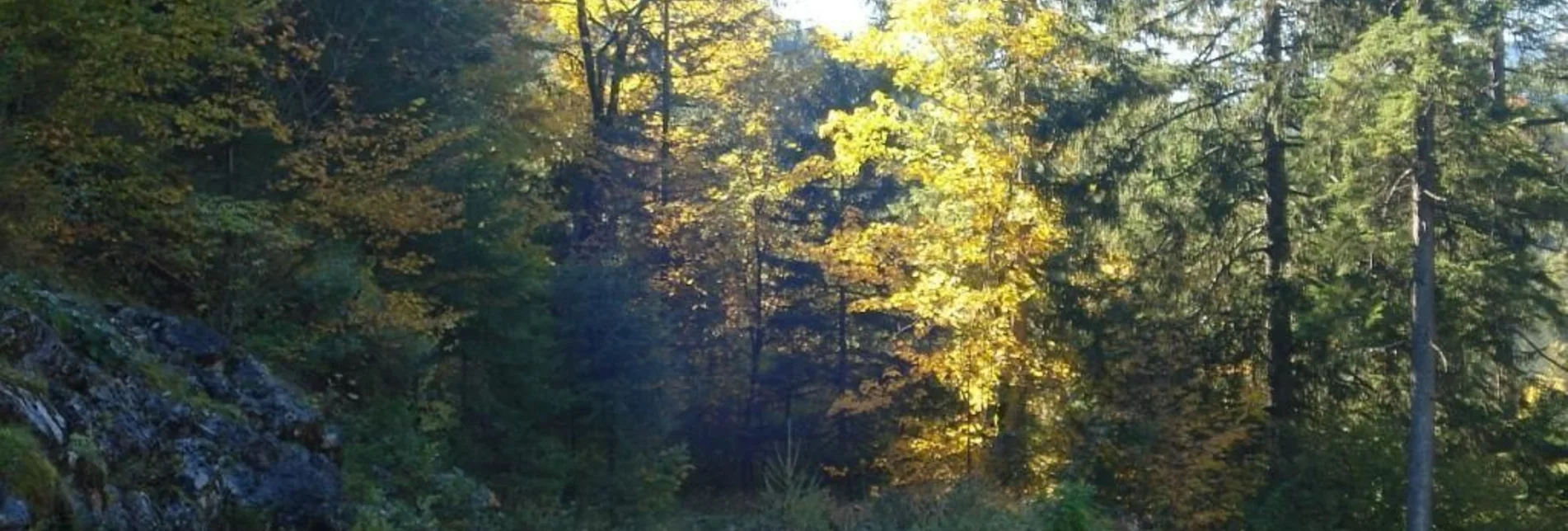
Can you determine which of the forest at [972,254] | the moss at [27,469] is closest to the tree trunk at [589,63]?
the forest at [972,254]

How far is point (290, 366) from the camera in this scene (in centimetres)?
1250

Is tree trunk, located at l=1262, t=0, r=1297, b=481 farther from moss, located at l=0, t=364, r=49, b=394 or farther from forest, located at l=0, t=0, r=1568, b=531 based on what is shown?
moss, located at l=0, t=364, r=49, b=394

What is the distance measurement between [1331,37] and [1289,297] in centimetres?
419

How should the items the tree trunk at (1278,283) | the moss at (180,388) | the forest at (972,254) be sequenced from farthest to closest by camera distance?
the tree trunk at (1278,283), the forest at (972,254), the moss at (180,388)

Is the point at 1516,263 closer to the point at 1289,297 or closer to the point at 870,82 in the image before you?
the point at 1289,297

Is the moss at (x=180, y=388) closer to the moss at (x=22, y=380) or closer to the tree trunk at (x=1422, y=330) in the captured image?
the moss at (x=22, y=380)

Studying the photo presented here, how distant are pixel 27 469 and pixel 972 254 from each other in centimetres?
1492

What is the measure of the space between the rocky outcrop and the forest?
6.08ft

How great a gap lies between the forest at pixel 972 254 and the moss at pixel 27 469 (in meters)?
5.00

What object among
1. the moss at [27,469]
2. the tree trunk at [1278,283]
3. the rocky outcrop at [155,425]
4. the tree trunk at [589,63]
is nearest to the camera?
the moss at [27,469]

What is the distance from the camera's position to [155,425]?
809cm

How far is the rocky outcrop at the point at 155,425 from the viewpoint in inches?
271

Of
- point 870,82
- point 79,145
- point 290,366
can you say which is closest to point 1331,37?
point 870,82

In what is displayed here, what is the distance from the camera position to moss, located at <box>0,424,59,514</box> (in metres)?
6.14
